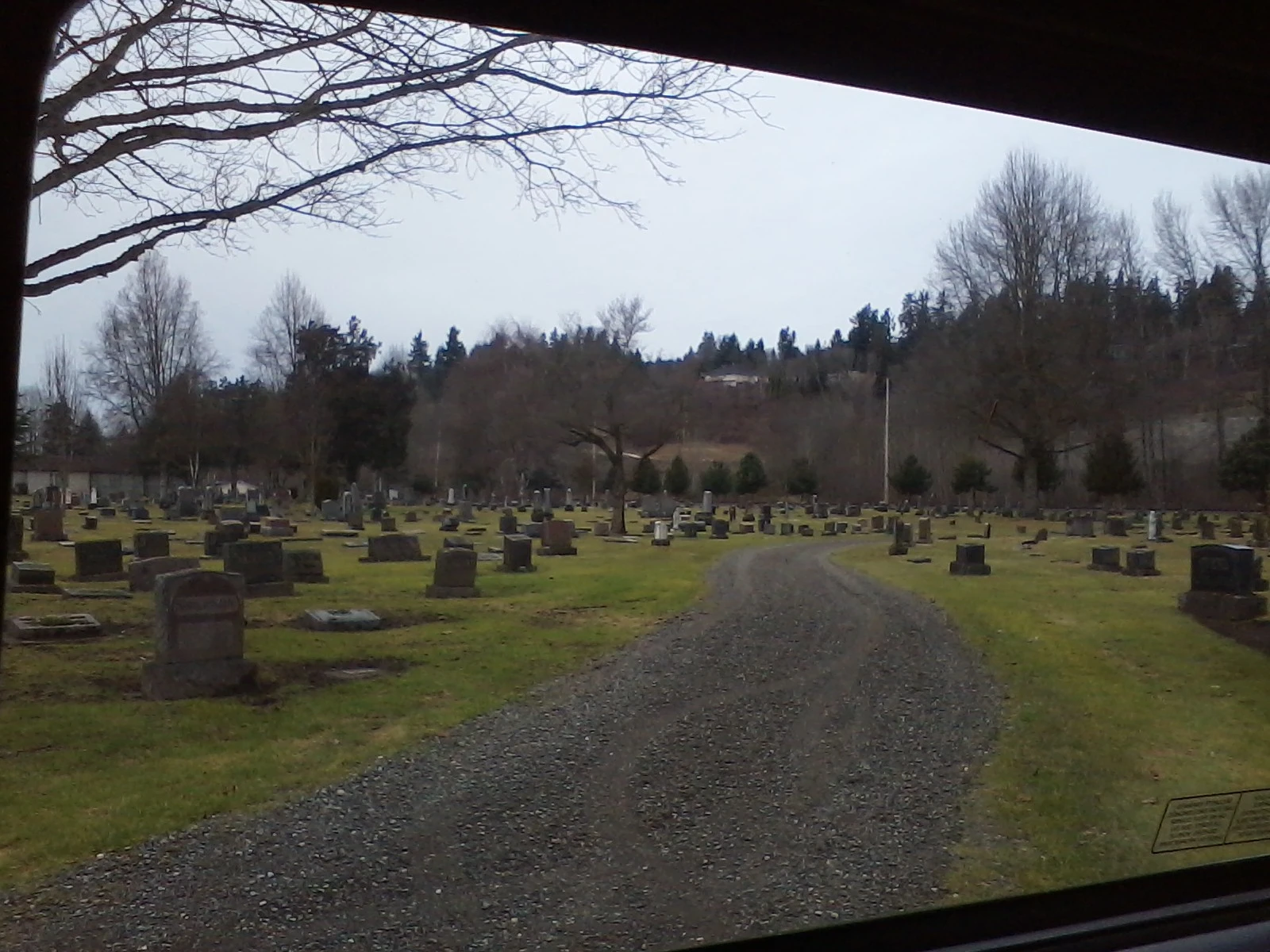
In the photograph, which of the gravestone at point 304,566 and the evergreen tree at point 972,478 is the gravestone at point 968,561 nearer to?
the evergreen tree at point 972,478

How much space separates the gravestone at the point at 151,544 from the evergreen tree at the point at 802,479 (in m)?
2.11

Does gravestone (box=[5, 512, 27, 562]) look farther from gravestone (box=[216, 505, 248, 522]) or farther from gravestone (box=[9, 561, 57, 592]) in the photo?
gravestone (box=[216, 505, 248, 522])

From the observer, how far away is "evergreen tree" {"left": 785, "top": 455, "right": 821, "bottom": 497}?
3586mm

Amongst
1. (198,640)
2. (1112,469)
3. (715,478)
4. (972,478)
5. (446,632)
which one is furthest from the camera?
(1112,469)

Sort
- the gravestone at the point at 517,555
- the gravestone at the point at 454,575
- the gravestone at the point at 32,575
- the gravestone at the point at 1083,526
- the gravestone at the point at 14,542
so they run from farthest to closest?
the gravestone at the point at 1083,526
the gravestone at the point at 517,555
the gravestone at the point at 454,575
the gravestone at the point at 32,575
the gravestone at the point at 14,542

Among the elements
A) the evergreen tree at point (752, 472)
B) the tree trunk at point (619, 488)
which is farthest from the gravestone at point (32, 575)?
the evergreen tree at point (752, 472)

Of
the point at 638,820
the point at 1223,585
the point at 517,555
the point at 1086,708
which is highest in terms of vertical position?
the point at 517,555

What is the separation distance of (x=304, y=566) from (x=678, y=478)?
136 centimetres

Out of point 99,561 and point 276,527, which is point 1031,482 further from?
point 99,561

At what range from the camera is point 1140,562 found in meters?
3.87

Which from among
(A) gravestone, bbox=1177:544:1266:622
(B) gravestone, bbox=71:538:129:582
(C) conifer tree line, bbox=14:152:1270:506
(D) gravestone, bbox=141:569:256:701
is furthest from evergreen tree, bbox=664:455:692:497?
(A) gravestone, bbox=1177:544:1266:622

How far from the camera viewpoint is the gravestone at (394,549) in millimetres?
3049

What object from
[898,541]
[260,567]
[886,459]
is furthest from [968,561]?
[260,567]

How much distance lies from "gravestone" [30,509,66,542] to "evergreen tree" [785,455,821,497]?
234 cm
